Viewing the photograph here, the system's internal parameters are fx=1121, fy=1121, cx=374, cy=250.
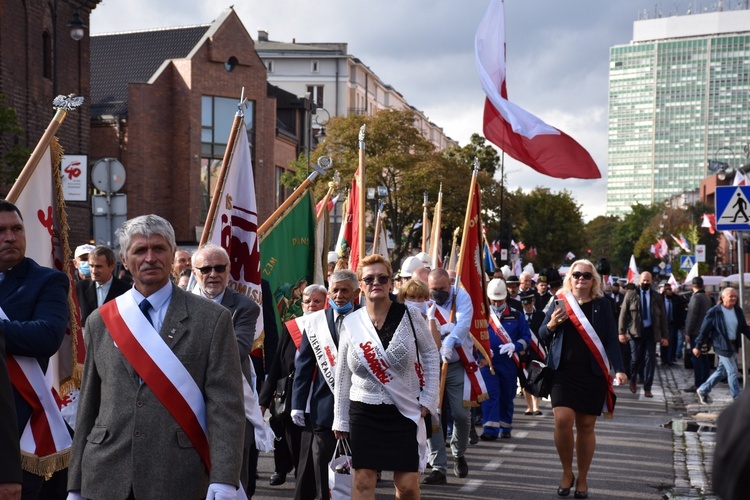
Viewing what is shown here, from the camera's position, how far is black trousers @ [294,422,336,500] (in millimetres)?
7875

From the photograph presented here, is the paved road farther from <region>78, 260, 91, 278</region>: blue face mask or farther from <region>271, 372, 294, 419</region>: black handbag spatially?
<region>78, 260, 91, 278</region>: blue face mask

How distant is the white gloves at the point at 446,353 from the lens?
33.8 feet

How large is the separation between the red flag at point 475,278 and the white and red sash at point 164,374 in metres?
7.63

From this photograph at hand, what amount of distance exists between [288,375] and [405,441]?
6.69 feet

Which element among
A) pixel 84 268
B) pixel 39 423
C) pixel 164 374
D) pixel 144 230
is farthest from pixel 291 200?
pixel 164 374

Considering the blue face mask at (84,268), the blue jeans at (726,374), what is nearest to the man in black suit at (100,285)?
the blue face mask at (84,268)

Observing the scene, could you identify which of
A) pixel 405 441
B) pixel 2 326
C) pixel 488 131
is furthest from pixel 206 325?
pixel 488 131

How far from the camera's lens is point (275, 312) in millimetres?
10328

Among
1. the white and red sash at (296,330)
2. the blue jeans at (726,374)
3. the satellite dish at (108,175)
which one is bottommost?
the blue jeans at (726,374)

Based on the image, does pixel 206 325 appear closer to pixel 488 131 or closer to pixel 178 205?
pixel 488 131

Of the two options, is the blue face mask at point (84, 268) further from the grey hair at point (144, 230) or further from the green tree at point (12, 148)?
the green tree at point (12, 148)

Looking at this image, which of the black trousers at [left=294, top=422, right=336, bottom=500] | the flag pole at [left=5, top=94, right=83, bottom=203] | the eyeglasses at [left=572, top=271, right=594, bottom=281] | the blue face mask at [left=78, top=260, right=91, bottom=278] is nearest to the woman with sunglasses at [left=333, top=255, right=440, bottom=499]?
the black trousers at [left=294, top=422, right=336, bottom=500]

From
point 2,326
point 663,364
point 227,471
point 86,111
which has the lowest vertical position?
point 663,364

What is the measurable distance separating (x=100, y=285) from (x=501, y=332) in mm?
6087
